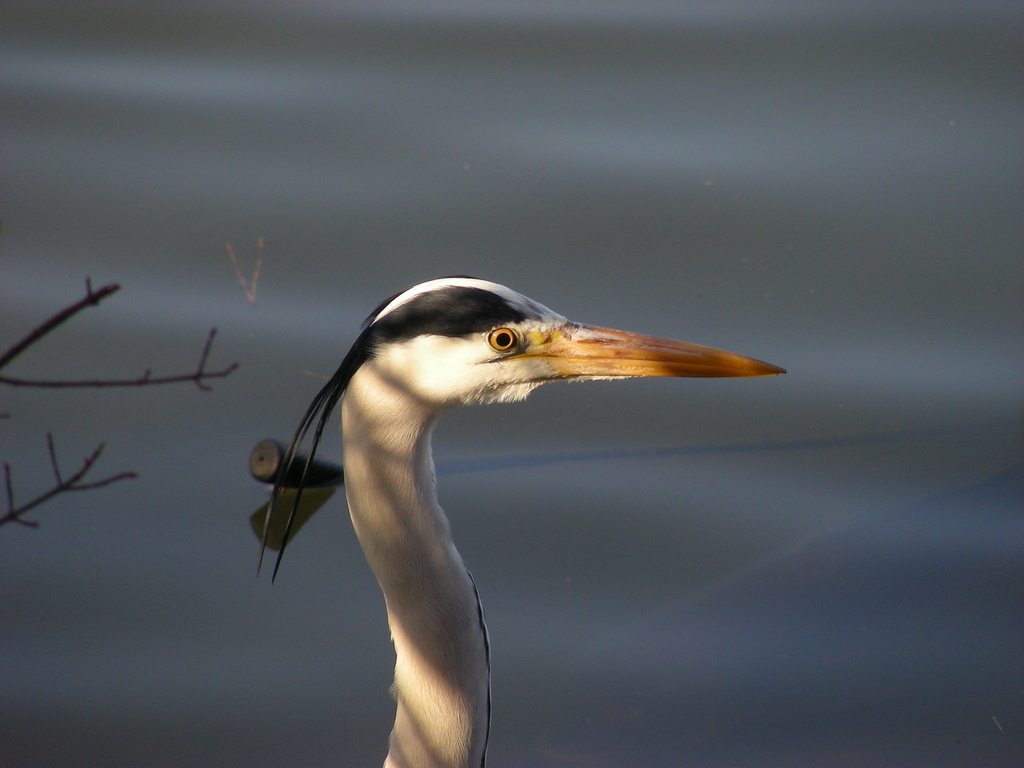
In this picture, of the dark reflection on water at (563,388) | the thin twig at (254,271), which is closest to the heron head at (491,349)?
the dark reflection on water at (563,388)

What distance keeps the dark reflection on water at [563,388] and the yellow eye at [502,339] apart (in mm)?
1022

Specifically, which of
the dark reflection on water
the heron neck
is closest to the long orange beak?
the heron neck

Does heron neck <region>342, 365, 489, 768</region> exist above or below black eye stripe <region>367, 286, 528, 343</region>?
below

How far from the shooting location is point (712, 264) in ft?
10.8

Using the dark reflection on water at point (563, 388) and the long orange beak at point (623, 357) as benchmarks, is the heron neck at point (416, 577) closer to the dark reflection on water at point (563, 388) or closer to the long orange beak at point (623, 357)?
the long orange beak at point (623, 357)

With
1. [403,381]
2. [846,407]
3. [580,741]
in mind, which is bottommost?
[580,741]

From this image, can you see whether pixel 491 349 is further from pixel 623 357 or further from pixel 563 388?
pixel 563 388

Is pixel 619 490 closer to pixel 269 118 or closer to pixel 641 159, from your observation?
pixel 641 159

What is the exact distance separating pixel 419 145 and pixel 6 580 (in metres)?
1.98

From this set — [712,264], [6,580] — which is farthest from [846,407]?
[6,580]

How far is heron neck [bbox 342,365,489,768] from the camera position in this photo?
5.26 ft

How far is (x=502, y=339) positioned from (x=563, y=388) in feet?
4.53

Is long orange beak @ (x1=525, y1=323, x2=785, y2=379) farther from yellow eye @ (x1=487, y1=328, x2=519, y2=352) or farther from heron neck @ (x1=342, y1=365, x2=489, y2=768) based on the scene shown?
heron neck @ (x1=342, y1=365, x2=489, y2=768)

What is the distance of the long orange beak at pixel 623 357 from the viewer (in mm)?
1740
